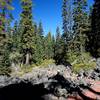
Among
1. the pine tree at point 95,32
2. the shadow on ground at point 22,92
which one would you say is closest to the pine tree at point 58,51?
the pine tree at point 95,32

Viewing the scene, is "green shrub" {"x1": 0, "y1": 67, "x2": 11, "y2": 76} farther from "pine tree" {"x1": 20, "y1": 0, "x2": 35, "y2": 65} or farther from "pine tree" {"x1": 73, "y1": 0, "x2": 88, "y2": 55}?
"pine tree" {"x1": 73, "y1": 0, "x2": 88, "y2": 55}

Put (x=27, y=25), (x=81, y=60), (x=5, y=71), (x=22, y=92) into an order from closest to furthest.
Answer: (x=22, y=92), (x=5, y=71), (x=81, y=60), (x=27, y=25)

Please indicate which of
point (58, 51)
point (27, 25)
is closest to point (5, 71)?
point (27, 25)

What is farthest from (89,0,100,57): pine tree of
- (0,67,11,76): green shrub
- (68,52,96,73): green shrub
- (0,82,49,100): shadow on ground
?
(0,82,49,100): shadow on ground

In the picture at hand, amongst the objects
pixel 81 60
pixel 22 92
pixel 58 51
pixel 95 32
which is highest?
pixel 95 32

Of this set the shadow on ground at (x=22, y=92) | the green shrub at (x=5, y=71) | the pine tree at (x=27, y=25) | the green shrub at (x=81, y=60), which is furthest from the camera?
the pine tree at (x=27, y=25)

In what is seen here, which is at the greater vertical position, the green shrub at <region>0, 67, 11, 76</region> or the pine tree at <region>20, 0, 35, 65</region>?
the pine tree at <region>20, 0, 35, 65</region>

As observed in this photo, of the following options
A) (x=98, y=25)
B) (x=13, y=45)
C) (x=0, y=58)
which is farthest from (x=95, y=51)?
(x=13, y=45)

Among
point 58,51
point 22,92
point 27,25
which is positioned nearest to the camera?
point 22,92

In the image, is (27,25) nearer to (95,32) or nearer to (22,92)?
(95,32)

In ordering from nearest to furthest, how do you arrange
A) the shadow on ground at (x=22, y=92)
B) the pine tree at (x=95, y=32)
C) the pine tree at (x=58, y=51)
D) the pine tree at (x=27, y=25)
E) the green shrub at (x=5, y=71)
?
1. the shadow on ground at (x=22, y=92)
2. the green shrub at (x=5, y=71)
3. the pine tree at (x=95, y=32)
4. the pine tree at (x=27, y=25)
5. the pine tree at (x=58, y=51)

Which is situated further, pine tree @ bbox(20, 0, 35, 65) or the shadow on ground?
pine tree @ bbox(20, 0, 35, 65)

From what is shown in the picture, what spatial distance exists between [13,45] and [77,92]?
56.7 m

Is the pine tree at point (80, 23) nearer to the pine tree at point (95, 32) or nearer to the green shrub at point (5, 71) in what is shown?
the pine tree at point (95, 32)
